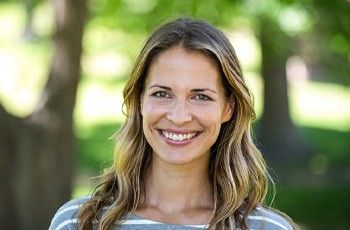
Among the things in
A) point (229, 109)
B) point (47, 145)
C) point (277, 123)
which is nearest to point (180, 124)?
point (229, 109)

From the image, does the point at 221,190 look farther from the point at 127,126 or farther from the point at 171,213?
the point at 127,126

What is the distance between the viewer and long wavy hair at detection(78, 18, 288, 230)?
3471 mm

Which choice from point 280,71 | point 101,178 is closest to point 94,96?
point 280,71

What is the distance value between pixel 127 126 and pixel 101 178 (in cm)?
26

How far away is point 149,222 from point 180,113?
442mm

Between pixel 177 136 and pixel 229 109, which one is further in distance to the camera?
pixel 229 109

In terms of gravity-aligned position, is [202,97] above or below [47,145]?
above

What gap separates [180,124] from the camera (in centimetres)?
335

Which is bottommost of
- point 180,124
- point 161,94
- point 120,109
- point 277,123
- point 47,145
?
point 277,123

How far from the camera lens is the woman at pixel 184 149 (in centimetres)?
340

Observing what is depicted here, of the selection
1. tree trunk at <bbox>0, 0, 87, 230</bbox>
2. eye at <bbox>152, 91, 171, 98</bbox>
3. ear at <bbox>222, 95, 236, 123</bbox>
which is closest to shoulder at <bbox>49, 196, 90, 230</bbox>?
eye at <bbox>152, 91, 171, 98</bbox>

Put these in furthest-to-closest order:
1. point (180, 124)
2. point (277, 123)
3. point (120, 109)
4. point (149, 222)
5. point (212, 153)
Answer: point (277, 123), point (120, 109), point (212, 153), point (149, 222), point (180, 124)

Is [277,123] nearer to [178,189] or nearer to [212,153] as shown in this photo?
[212,153]

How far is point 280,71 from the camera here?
626 inches
